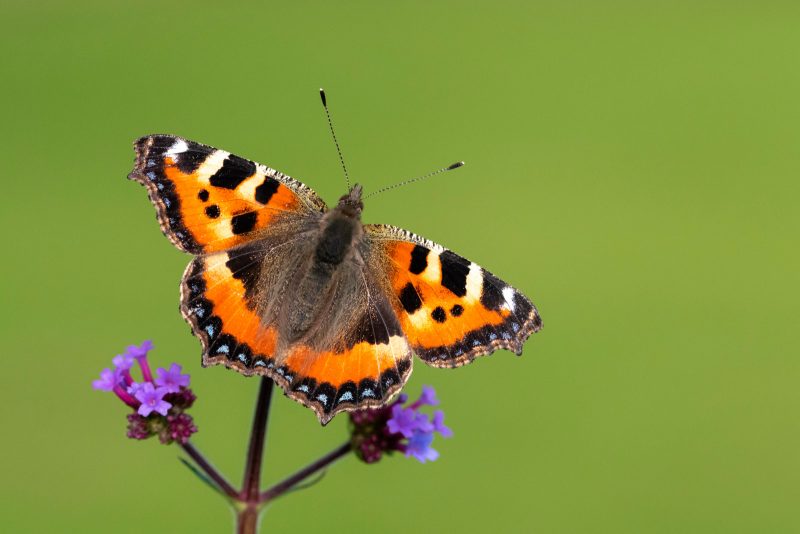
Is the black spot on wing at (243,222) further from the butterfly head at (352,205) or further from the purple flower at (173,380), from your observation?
the purple flower at (173,380)

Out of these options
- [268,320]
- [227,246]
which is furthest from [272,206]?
[268,320]

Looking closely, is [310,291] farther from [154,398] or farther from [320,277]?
[154,398]

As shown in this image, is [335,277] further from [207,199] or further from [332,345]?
[207,199]

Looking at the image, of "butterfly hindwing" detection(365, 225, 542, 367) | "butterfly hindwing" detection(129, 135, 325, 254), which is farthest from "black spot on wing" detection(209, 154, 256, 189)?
"butterfly hindwing" detection(365, 225, 542, 367)

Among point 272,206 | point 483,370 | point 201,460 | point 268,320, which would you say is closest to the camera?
point 201,460

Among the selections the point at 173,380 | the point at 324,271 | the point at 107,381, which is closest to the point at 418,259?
the point at 324,271

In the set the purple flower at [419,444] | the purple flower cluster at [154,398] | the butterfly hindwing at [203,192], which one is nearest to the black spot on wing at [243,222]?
the butterfly hindwing at [203,192]

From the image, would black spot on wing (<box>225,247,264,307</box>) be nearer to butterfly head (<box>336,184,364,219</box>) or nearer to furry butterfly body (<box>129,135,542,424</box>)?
furry butterfly body (<box>129,135,542,424</box>)
